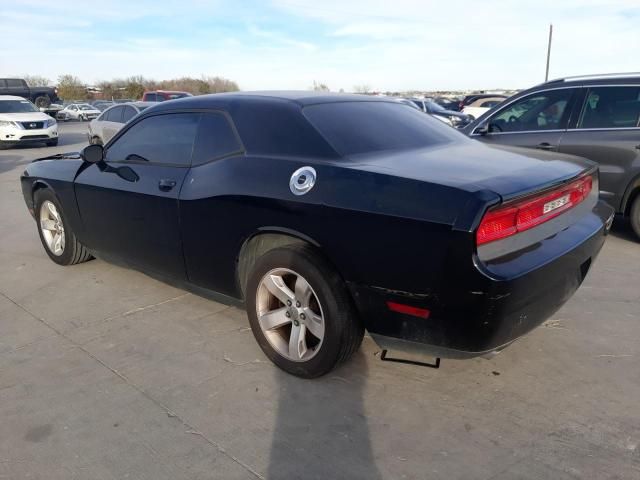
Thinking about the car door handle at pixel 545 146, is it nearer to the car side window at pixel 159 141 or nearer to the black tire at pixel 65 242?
the car side window at pixel 159 141

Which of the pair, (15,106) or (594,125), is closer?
(594,125)

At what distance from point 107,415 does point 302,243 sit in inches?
51.9

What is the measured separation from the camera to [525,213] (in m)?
2.47

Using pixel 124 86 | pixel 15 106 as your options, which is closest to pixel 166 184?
pixel 15 106

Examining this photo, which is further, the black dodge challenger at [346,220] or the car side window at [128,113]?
the car side window at [128,113]

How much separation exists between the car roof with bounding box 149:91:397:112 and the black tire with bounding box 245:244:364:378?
99 centimetres

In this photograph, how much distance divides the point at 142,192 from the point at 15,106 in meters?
16.8

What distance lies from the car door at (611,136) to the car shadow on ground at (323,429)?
384 cm

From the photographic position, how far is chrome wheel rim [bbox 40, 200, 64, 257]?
194 inches

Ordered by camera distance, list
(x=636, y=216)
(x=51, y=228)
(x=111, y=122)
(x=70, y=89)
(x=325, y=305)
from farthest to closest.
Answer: (x=70, y=89)
(x=111, y=122)
(x=636, y=216)
(x=51, y=228)
(x=325, y=305)

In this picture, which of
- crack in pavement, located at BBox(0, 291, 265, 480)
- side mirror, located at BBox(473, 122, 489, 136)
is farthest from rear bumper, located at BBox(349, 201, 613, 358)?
side mirror, located at BBox(473, 122, 489, 136)

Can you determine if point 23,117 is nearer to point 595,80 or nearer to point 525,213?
point 595,80

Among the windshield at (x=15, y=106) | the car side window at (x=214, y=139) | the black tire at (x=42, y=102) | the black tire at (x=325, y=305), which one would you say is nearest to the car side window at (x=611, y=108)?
the car side window at (x=214, y=139)

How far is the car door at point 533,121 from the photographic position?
5852 millimetres
